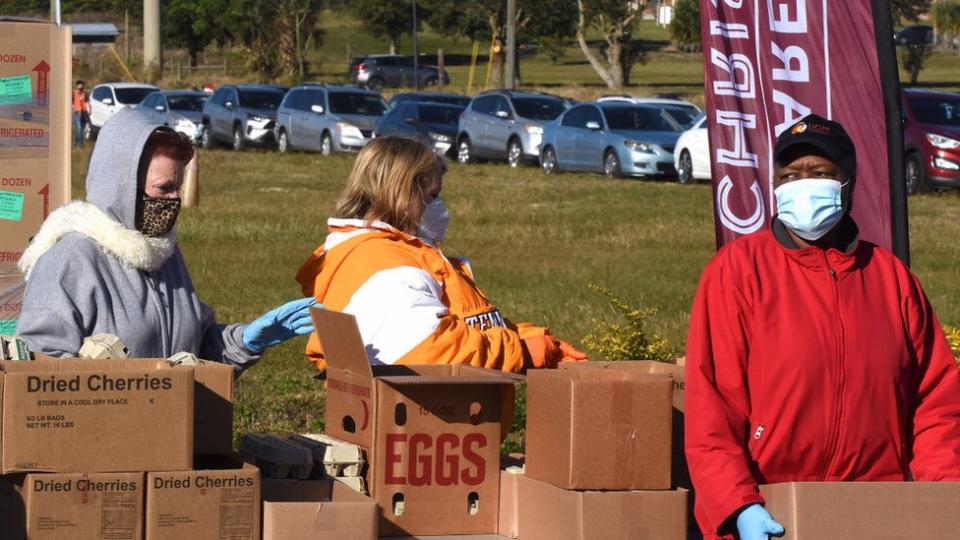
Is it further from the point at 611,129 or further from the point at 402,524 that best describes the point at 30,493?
the point at 611,129

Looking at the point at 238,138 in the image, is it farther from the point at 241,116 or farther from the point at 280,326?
the point at 280,326

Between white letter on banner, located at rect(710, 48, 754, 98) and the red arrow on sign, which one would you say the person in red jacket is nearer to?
white letter on banner, located at rect(710, 48, 754, 98)

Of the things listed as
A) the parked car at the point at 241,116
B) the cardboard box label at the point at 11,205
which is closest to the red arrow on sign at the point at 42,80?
the cardboard box label at the point at 11,205

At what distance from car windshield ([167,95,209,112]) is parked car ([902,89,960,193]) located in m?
20.5

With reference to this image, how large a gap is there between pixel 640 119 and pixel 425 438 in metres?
24.6

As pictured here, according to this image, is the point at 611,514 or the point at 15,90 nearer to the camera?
the point at 611,514

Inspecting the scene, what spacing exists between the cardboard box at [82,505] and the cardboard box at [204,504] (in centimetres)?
5

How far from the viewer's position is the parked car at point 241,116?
37.0m

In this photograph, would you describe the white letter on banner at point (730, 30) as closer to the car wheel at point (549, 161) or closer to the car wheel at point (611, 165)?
the car wheel at point (611, 165)

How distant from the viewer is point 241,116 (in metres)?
37.3

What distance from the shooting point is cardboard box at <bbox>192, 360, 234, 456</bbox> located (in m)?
4.96

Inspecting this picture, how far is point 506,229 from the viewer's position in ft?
65.6

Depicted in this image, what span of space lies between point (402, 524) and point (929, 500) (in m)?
1.76

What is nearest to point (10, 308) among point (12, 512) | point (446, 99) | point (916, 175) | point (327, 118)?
point (12, 512)
